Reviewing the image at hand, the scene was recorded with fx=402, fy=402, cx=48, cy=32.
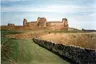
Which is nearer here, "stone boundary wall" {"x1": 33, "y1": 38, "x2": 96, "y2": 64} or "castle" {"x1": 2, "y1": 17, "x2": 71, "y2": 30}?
"stone boundary wall" {"x1": 33, "y1": 38, "x2": 96, "y2": 64}

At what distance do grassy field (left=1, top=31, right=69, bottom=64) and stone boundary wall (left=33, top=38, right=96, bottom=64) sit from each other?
67mm

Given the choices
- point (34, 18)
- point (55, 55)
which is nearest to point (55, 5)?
point (34, 18)

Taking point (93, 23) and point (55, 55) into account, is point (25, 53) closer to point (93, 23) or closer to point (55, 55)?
point (55, 55)

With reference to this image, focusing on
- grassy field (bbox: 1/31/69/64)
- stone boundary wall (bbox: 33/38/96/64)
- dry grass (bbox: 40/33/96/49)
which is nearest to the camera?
stone boundary wall (bbox: 33/38/96/64)

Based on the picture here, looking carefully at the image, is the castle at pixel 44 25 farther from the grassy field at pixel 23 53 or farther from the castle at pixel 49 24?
the grassy field at pixel 23 53

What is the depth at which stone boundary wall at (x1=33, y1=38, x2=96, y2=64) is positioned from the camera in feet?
16.8

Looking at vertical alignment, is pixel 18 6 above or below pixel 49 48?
above

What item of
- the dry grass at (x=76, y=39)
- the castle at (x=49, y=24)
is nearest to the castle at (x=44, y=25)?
the castle at (x=49, y=24)

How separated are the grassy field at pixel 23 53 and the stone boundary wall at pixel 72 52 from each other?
67 millimetres

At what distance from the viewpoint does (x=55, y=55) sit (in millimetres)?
5520

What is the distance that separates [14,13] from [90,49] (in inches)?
49.5

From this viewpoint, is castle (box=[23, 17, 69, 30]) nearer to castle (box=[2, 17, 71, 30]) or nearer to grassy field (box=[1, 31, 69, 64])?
castle (box=[2, 17, 71, 30])

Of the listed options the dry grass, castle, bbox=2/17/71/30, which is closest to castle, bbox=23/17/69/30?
castle, bbox=2/17/71/30

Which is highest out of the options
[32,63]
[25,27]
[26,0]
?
[26,0]
